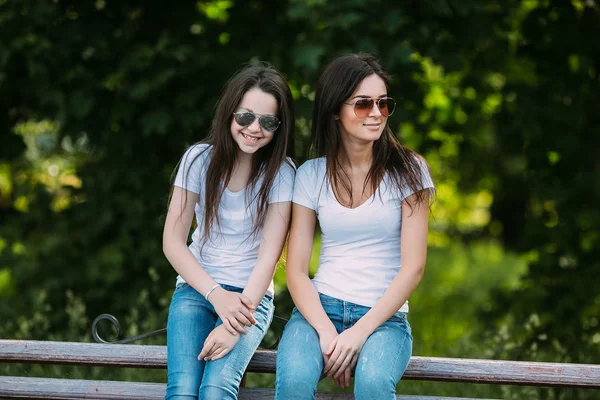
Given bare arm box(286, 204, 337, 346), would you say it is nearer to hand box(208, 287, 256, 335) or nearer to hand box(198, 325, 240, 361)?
hand box(208, 287, 256, 335)

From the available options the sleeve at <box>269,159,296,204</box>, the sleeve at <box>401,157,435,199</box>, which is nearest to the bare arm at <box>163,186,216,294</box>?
the sleeve at <box>269,159,296,204</box>

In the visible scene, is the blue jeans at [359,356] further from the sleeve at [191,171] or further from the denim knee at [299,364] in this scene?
the sleeve at [191,171]

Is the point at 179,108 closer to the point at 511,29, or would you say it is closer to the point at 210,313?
the point at 210,313

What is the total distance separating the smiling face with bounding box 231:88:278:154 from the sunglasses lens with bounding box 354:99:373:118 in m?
0.33

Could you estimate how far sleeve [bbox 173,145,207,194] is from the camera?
2.96 meters

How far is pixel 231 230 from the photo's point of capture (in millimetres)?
2975

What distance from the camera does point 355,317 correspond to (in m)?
2.78

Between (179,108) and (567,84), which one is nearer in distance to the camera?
(179,108)

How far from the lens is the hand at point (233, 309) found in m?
2.73

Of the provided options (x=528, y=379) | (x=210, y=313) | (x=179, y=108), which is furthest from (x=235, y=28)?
(x=528, y=379)

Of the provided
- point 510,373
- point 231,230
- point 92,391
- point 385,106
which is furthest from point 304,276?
point 92,391

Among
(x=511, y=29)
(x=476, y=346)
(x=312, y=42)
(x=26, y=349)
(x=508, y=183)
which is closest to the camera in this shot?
(x=26, y=349)

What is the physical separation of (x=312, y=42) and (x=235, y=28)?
78 centimetres

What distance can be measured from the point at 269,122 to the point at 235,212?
381 mm
